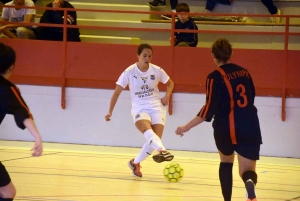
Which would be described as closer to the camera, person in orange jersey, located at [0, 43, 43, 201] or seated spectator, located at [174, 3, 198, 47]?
person in orange jersey, located at [0, 43, 43, 201]

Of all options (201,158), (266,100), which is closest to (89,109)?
(201,158)

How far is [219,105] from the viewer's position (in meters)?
5.10

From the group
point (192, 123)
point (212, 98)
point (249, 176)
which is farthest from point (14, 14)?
point (249, 176)

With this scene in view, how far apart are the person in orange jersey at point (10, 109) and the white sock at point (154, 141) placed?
2.81 meters

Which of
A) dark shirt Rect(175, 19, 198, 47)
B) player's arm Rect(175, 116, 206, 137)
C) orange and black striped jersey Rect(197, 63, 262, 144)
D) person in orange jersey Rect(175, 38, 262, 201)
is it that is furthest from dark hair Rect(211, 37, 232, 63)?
dark shirt Rect(175, 19, 198, 47)

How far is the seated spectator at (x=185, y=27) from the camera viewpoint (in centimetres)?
987

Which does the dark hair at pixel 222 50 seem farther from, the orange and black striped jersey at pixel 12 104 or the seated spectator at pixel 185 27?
the seated spectator at pixel 185 27

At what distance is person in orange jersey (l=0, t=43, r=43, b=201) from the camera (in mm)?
4160

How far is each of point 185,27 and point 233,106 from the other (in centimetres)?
502

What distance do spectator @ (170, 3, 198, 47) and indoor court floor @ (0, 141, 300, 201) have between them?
1.91m

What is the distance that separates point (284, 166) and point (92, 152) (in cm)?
296

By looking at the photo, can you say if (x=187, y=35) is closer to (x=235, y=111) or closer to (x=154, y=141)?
(x=154, y=141)

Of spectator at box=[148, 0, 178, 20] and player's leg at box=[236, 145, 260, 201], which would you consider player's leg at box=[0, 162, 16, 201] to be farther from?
spectator at box=[148, 0, 178, 20]

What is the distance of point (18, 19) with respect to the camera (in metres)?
10.7
